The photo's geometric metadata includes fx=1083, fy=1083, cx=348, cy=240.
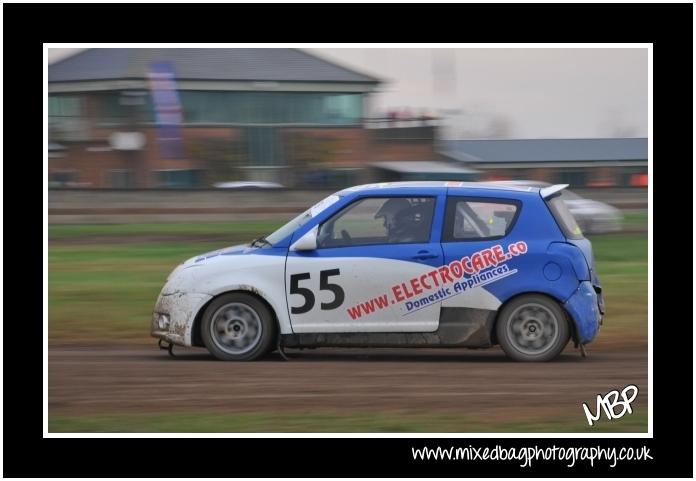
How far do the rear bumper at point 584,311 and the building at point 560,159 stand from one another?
3729 cm

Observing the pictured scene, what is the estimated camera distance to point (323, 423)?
7.83 meters

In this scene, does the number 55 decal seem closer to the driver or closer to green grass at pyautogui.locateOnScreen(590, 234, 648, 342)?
the driver

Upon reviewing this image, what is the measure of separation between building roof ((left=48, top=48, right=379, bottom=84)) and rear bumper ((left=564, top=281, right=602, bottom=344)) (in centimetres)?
3150

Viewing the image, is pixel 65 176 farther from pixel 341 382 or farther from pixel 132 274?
pixel 341 382

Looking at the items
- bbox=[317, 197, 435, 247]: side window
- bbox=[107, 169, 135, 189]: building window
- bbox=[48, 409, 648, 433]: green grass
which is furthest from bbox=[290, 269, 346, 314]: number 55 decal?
bbox=[107, 169, 135, 189]: building window

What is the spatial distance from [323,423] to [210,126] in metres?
37.7

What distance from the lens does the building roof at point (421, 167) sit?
42.0 metres

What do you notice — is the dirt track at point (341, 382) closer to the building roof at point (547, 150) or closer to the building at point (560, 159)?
the building roof at point (547, 150)

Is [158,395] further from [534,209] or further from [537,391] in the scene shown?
[534,209]

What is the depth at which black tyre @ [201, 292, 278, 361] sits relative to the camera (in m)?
10.1

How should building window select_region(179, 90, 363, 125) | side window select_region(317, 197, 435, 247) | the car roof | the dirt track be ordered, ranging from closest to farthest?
the dirt track
side window select_region(317, 197, 435, 247)
the car roof
building window select_region(179, 90, 363, 125)

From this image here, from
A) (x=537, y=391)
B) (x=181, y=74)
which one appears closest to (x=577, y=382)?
(x=537, y=391)

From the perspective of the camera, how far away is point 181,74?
140ft

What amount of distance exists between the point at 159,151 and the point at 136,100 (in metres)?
2.26
